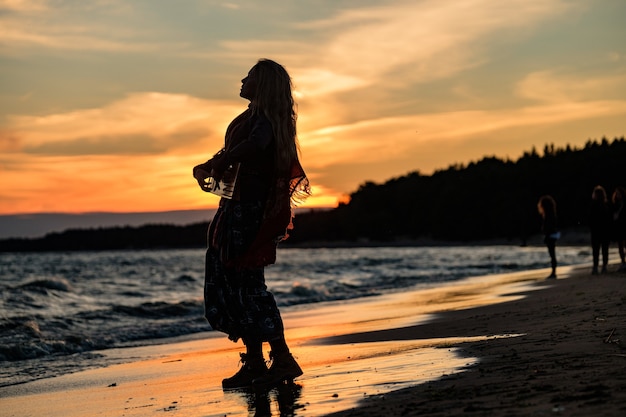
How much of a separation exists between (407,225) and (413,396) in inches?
3981

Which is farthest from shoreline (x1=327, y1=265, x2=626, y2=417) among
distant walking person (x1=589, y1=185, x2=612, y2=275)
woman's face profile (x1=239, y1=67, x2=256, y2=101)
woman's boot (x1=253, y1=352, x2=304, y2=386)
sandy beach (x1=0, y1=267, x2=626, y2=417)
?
distant walking person (x1=589, y1=185, x2=612, y2=275)

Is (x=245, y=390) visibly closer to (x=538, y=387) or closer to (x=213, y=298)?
(x=213, y=298)

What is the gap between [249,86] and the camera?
527 cm

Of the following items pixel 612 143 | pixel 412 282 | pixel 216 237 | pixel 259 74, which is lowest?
pixel 412 282

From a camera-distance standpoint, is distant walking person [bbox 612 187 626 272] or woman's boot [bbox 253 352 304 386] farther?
distant walking person [bbox 612 187 626 272]

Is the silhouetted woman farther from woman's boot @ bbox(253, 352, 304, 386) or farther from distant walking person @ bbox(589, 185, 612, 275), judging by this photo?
distant walking person @ bbox(589, 185, 612, 275)

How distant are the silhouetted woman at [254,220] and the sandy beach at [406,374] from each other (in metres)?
0.35

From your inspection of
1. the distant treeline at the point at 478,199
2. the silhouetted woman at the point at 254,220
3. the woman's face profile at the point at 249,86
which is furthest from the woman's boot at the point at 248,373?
the distant treeline at the point at 478,199

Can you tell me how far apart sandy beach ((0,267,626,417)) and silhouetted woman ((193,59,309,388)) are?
0.35 m

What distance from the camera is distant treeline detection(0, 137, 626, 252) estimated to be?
83250 millimetres

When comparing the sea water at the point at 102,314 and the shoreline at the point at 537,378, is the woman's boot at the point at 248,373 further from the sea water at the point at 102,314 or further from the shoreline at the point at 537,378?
the sea water at the point at 102,314

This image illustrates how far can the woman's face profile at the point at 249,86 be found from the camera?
5238 mm

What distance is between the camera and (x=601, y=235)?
1630 centimetres

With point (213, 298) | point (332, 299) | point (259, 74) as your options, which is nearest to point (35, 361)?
point (213, 298)
